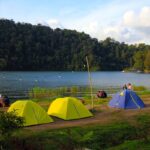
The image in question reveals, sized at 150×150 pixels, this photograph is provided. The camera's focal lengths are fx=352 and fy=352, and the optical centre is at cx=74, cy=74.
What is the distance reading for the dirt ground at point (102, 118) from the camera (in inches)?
742

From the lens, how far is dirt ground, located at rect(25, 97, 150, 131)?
18842mm

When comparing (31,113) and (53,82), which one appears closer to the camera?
(31,113)

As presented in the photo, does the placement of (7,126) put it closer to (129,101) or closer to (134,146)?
(134,146)

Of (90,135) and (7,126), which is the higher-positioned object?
(7,126)

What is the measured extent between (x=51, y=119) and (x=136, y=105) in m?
7.37

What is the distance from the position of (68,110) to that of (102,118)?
2092mm

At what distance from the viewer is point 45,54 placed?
199250 millimetres

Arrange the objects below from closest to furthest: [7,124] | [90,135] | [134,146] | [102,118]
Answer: [7,124] < [134,146] < [90,135] < [102,118]

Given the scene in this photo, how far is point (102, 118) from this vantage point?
21.1 meters

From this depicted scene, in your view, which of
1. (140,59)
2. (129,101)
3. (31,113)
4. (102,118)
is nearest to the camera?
(31,113)

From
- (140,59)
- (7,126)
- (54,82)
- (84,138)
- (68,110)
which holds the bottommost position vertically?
(54,82)

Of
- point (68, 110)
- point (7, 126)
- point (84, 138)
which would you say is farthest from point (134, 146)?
point (68, 110)

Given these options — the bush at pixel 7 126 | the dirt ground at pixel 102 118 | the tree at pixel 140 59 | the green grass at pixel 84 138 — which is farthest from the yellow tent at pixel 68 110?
the tree at pixel 140 59

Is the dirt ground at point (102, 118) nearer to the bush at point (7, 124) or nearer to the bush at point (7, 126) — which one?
the bush at point (7, 126)
